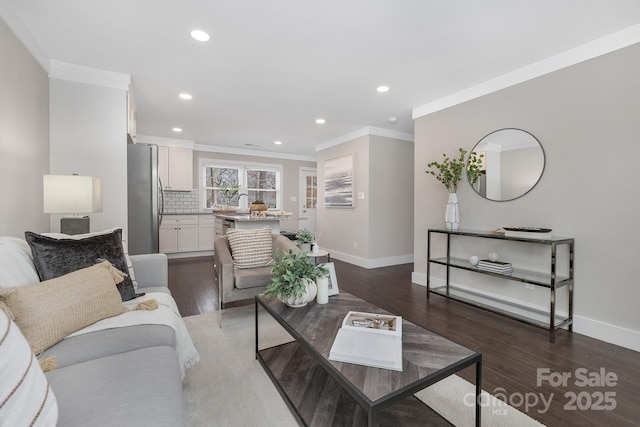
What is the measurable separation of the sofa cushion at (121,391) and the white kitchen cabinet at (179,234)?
194 inches

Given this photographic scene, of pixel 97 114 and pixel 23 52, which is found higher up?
pixel 23 52

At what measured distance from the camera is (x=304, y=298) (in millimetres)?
1673

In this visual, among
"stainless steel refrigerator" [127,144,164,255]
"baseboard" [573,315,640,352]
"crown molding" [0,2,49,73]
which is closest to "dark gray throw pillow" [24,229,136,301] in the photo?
"stainless steel refrigerator" [127,144,164,255]

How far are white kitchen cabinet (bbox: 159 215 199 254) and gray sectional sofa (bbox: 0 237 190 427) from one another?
14.0 ft

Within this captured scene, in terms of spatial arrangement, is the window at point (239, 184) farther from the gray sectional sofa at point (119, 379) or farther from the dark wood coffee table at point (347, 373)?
the gray sectional sofa at point (119, 379)

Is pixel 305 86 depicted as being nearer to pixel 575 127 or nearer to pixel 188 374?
pixel 575 127

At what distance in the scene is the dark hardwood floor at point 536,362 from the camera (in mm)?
1497

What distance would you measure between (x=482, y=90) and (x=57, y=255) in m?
3.90

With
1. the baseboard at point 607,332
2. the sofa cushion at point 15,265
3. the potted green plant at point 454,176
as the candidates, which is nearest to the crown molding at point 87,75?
the sofa cushion at point 15,265

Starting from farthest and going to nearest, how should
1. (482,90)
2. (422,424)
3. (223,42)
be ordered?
1. (482,90)
2. (223,42)
3. (422,424)

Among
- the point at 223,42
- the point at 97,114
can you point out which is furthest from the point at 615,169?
the point at 97,114

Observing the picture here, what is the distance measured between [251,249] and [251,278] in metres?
0.36

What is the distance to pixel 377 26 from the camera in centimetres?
212

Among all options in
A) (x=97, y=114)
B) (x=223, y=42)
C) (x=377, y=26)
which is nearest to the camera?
(x=377, y=26)
